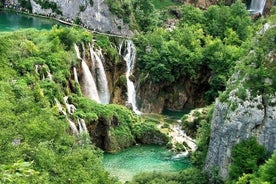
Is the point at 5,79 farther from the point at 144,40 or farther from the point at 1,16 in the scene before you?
the point at 1,16

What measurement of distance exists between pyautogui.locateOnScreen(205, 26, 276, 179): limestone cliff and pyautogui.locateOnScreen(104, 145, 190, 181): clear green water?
196 inches

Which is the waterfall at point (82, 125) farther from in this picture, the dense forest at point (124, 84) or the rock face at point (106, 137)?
the rock face at point (106, 137)

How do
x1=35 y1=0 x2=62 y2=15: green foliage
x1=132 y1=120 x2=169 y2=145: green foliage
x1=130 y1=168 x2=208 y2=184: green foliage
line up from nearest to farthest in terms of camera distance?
1. x1=130 y1=168 x2=208 y2=184: green foliage
2. x1=132 y1=120 x2=169 y2=145: green foliage
3. x1=35 y1=0 x2=62 y2=15: green foliage

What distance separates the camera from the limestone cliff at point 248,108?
28.4 meters

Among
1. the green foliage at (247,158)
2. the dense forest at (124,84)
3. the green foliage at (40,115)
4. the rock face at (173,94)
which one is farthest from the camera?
the rock face at (173,94)

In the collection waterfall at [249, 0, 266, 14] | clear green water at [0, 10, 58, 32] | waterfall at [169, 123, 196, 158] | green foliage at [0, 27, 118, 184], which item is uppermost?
waterfall at [249, 0, 266, 14]

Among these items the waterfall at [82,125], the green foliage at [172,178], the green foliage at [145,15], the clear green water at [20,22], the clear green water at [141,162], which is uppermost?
the green foliage at [145,15]

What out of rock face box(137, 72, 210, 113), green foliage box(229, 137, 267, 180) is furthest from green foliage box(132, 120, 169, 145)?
green foliage box(229, 137, 267, 180)

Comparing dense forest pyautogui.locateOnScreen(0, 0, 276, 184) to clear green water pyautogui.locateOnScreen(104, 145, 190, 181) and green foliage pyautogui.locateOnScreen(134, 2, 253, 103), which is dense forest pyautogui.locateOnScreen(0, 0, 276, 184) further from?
clear green water pyautogui.locateOnScreen(104, 145, 190, 181)

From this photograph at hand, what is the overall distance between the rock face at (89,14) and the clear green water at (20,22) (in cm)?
242

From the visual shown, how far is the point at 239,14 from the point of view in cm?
6050

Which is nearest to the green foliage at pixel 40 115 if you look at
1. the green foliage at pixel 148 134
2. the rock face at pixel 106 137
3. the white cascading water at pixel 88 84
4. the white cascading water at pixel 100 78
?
the rock face at pixel 106 137

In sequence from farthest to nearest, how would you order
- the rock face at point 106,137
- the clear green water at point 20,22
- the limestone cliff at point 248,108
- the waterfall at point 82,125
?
the clear green water at point 20,22
the rock face at point 106,137
the waterfall at point 82,125
the limestone cliff at point 248,108

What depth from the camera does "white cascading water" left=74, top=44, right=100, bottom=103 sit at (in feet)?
143
